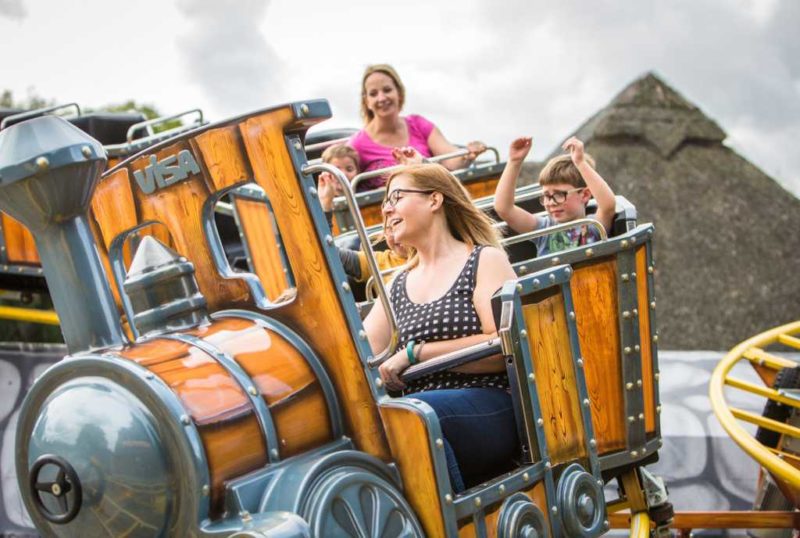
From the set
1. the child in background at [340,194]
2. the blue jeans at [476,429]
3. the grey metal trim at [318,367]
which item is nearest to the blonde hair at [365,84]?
the child in background at [340,194]

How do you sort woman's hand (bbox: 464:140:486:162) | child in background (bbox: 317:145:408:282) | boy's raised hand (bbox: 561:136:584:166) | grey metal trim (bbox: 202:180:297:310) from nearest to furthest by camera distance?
grey metal trim (bbox: 202:180:297:310), boy's raised hand (bbox: 561:136:584:166), child in background (bbox: 317:145:408:282), woman's hand (bbox: 464:140:486:162)

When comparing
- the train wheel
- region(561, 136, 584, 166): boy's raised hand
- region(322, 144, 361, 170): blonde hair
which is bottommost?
the train wheel

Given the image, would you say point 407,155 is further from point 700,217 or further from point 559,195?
point 700,217

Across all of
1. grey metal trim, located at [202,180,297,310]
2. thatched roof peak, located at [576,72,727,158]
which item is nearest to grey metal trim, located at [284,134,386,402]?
grey metal trim, located at [202,180,297,310]

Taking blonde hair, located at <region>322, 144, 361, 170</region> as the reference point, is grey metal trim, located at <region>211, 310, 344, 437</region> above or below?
below

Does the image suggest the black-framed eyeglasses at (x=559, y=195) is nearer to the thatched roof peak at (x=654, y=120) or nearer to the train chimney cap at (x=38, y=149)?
the train chimney cap at (x=38, y=149)

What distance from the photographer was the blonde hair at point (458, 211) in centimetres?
294

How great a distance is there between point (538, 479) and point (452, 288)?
560 mm

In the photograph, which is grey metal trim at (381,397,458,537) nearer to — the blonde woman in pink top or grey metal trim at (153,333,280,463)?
grey metal trim at (153,333,280,463)

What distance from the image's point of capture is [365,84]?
18.2 feet

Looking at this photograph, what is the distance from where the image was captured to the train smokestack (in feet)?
7.22

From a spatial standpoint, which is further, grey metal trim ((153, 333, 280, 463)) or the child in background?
the child in background

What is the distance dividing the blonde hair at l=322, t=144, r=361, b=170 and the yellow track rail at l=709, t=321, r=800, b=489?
1935mm

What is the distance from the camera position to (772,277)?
24.9 ft
